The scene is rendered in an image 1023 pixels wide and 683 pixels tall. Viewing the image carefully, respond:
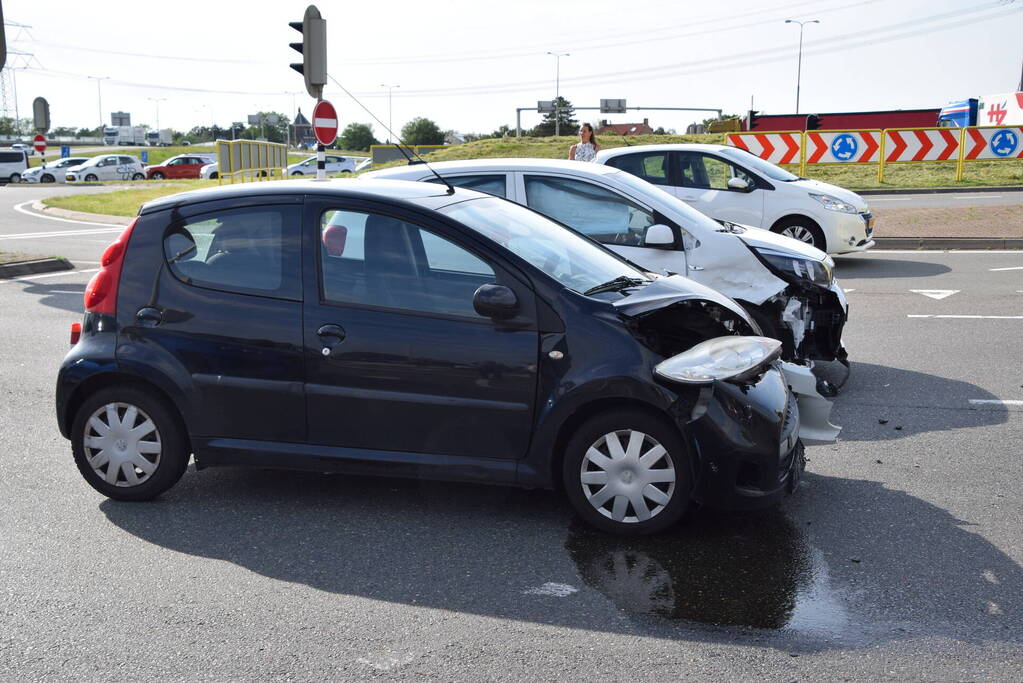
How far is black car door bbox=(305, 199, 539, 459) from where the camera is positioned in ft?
15.3

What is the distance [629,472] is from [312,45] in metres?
12.0

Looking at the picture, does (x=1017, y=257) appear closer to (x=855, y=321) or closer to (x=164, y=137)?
(x=855, y=321)

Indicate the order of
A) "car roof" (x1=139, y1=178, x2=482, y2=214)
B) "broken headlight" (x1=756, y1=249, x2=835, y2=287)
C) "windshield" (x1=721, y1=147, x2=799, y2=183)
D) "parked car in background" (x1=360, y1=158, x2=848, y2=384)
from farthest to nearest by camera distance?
"windshield" (x1=721, y1=147, x2=799, y2=183) → "broken headlight" (x1=756, y1=249, x2=835, y2=287) → "parked car in background" (x1=360, y1=158, x2=848, y2=384) → "car roof" (x1=139, y1=178, x2=482, y2=214)

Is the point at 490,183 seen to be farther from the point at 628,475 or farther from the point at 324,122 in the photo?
the point at 324,122

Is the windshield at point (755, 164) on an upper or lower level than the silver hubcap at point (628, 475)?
upper

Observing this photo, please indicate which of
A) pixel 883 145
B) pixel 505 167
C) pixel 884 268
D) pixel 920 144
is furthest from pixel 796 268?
pixel 883 145

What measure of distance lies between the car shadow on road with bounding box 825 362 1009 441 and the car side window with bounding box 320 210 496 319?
2.75 metres

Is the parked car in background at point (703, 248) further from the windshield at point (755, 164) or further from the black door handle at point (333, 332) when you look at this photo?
the windshield at point (755, 164)

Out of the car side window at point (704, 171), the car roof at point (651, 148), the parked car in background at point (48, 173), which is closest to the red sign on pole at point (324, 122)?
the car roof at point (651, 148)

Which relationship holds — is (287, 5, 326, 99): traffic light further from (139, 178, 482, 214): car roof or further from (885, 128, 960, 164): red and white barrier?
(885, 128, 960, 164): red and white barrier

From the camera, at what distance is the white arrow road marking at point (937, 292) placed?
1120 centimetres

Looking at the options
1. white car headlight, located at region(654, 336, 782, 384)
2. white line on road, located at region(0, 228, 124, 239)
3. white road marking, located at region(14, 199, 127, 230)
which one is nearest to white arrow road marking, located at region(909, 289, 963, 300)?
white car headlight, located at region(654, 336, 782, 384)

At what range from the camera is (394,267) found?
4.86 meters

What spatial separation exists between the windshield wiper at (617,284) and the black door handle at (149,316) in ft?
6.74
